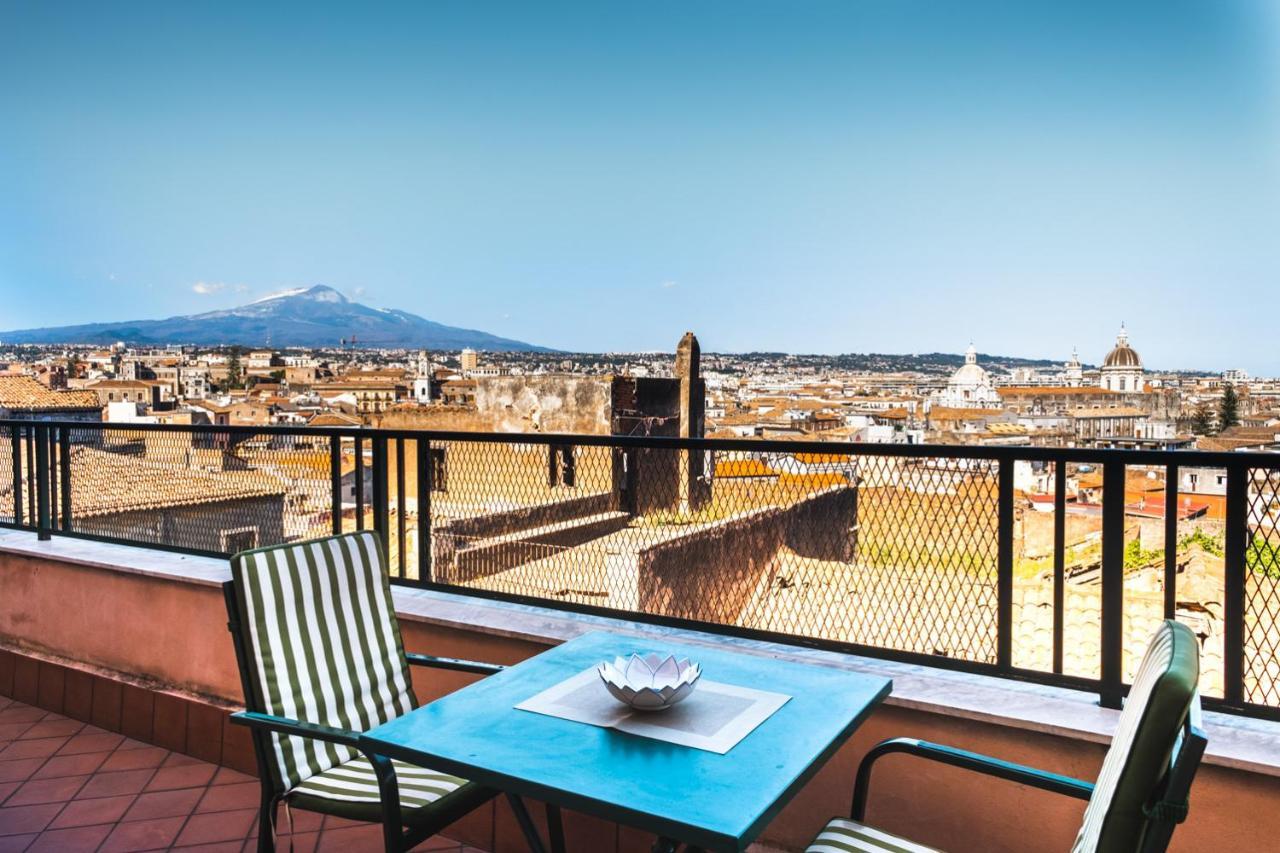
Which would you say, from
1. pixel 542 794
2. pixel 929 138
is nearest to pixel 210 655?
pixel 542 794

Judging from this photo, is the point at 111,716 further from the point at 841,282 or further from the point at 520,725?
the point at 841,282

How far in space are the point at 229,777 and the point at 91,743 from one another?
782 mm

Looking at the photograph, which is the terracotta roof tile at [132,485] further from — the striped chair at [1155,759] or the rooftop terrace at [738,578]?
the striped chair at [1155,759]

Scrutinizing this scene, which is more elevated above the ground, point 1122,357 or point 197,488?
point 1122,357

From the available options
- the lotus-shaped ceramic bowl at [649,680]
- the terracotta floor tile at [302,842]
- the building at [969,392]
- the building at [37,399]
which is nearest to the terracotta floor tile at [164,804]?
the terracotta floor tile at [302,842]

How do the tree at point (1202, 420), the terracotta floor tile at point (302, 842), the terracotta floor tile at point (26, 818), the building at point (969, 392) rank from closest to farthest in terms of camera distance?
1. the terracotta floor tile at point (302, 842)
2. the terracotta floor tile at point (26, 818)
3. the tree at point (1202, 420)
4. the building at point (969, 392)

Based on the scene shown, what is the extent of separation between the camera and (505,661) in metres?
2.94

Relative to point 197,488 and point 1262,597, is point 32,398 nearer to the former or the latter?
point 197,488

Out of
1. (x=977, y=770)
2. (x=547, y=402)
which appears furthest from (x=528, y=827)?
(x=547, y=402)

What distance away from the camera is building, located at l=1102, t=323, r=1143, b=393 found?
3753cm

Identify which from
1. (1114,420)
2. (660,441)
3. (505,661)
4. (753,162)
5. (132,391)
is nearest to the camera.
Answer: (660,441)

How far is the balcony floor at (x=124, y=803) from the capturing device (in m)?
2.95

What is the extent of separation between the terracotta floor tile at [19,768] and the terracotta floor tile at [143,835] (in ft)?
2.31

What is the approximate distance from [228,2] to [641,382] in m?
15.9
